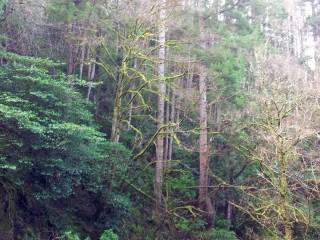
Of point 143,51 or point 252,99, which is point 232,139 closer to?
point 252,99

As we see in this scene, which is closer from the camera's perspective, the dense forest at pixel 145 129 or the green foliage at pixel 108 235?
the dense forest at pixel 145 129

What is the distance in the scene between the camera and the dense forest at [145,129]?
11172 millimetres

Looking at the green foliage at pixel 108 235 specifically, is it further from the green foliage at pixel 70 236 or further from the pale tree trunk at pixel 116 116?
the pale tree trunk at pixel 116 116

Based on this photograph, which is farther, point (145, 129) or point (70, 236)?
point (145, 129)

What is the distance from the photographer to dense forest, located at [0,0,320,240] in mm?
11172

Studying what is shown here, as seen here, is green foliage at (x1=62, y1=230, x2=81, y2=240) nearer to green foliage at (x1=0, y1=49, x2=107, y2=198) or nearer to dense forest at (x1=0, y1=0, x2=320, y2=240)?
dense forest at (x1=0, y1=0, x2=320, y2=240)

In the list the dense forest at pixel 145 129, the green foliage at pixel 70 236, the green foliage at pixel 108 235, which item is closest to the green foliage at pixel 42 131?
the dense forest at pixel 145 129

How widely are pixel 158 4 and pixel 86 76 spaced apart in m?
5.45

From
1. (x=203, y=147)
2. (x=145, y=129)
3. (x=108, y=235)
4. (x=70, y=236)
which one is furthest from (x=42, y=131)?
(x=203, y=147)

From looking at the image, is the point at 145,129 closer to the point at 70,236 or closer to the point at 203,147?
the point at 203,147

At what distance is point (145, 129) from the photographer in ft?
56.6

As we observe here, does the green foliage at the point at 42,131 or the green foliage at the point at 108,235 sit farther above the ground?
the green foliage at the point at 42,131

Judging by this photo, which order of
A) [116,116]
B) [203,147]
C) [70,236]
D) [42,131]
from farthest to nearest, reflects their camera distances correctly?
[203,147] < [116,116] < [70,236] < [42,131]

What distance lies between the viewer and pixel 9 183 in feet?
37.1
